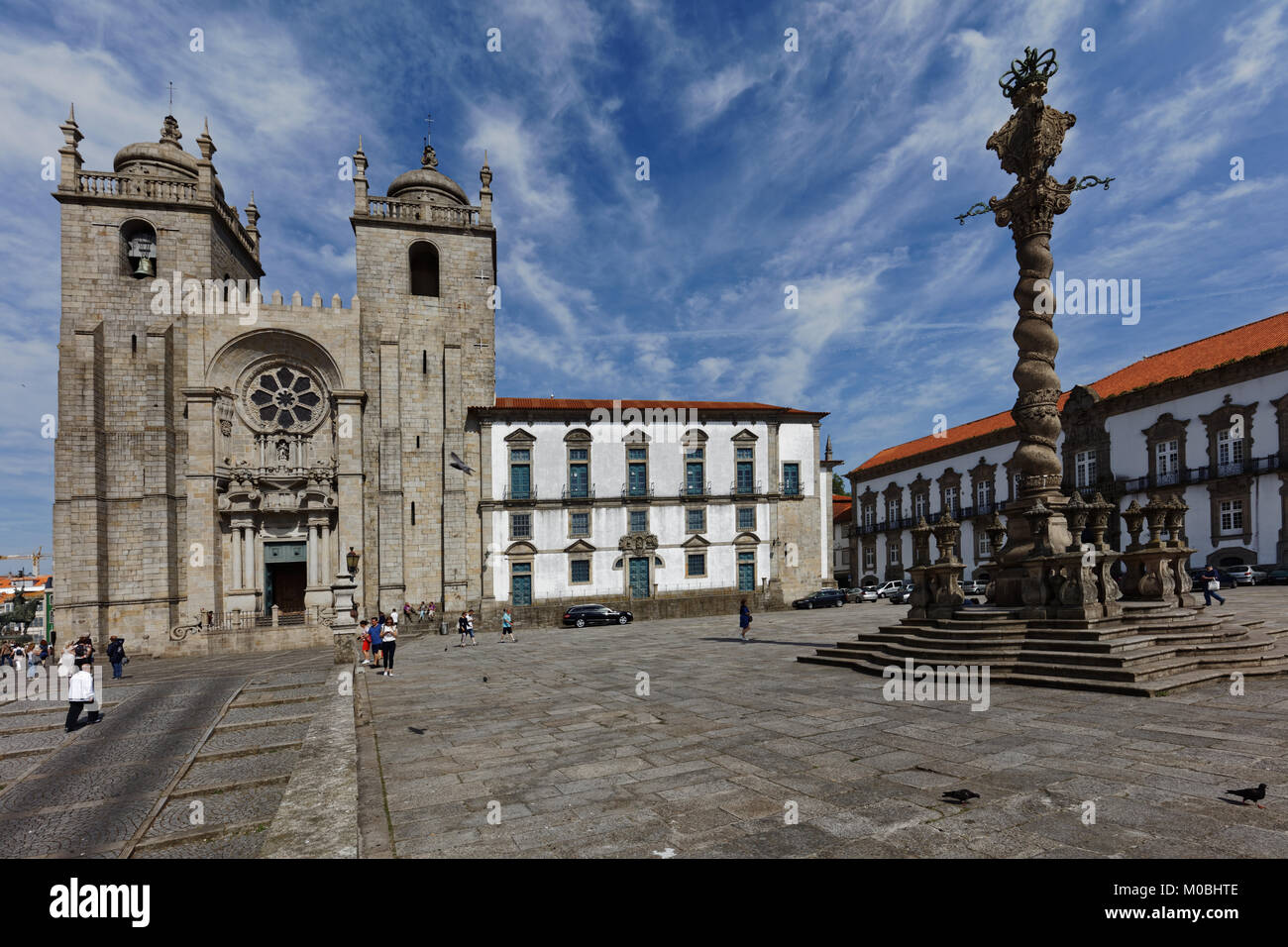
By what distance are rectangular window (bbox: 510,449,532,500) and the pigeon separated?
3086 centimetres

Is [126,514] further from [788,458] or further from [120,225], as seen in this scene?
[788,458]

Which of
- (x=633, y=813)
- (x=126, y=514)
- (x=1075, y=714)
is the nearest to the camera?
(x=633, y=813)

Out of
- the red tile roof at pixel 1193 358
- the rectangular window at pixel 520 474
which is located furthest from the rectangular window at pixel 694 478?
the red tile roof at pixel 1193 358

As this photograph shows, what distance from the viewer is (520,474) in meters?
34.2

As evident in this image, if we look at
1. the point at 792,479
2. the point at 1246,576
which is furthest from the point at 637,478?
the point at 1246,576

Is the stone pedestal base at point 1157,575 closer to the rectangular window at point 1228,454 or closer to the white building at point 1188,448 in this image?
the white building at point 1188,448

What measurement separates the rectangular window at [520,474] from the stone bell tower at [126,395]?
45.4 ft

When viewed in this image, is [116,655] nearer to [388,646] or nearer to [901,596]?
[388,646]

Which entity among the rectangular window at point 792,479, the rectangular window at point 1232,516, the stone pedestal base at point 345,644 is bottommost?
the stone pedestal base at point 345,644

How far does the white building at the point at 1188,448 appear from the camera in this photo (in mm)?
29516

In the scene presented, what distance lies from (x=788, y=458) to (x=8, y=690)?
34.3 meters

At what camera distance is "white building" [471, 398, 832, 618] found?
33781mm
